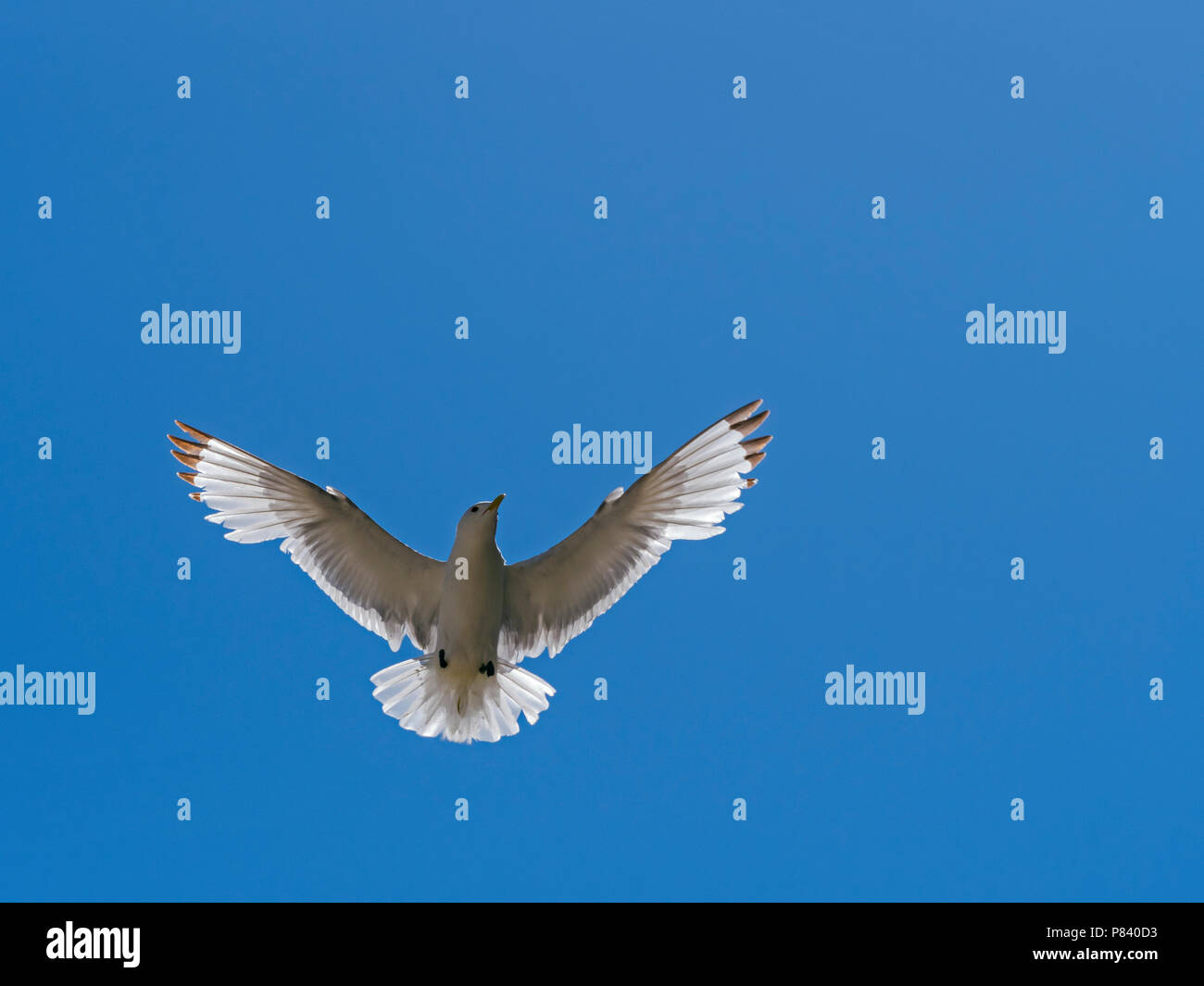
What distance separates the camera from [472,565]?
6.21 meters

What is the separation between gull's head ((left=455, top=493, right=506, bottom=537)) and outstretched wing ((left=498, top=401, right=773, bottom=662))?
0.21m

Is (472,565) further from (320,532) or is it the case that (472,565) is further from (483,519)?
(320,532)

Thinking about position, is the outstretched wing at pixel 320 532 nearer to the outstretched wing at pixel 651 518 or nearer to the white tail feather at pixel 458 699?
the white tail feather at pixel 458 699

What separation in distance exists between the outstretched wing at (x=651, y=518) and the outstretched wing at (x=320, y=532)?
1.58 ft

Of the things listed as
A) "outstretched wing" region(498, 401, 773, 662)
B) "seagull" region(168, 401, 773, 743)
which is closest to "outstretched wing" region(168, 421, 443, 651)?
"seagull" region(168, 401, 773, 743)

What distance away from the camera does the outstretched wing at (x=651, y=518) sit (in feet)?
20.2

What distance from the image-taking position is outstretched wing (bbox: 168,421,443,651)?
251 inches

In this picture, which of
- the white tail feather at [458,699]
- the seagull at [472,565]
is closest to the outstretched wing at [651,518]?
the seagull at [472,565]

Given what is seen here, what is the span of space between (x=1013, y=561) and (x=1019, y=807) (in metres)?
1.18

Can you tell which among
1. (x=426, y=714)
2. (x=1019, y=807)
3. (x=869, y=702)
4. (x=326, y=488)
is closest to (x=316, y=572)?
(x=326, y=488)

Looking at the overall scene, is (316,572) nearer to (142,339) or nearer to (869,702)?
(142,339)

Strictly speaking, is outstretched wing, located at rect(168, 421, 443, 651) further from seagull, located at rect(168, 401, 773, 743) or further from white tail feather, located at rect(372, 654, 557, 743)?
white tail feather, located at rect(372, 654, 557, 743)

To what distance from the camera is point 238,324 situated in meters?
6.90
